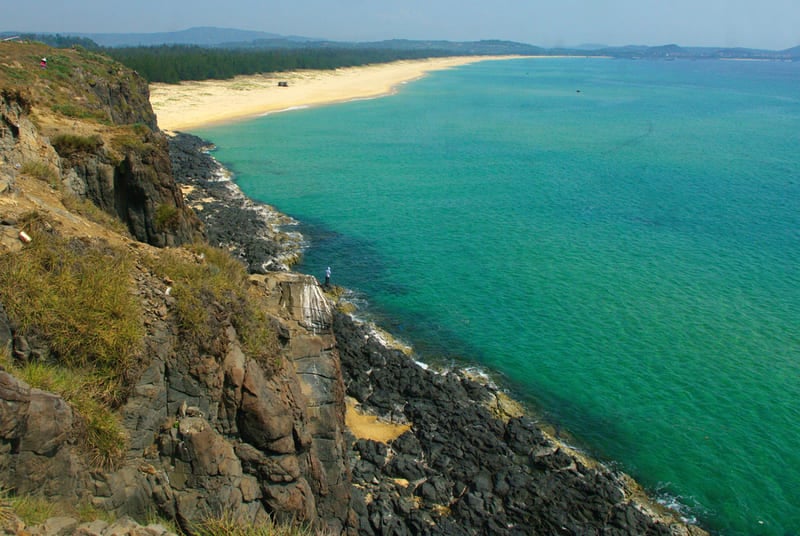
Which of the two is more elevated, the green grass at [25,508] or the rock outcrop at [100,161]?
the rock outcrop at [100,161]

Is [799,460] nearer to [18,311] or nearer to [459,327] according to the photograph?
[459,327]

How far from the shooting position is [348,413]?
23328 millimetres

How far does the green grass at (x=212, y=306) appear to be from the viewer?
12.6 m

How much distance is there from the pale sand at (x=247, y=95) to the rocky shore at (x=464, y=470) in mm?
67098

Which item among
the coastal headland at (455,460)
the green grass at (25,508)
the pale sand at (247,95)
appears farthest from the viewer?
the pale sand at (247,95)

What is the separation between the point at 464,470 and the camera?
20406 mm

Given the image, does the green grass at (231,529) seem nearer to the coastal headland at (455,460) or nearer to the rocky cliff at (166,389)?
the rocky cliff at (166,389)

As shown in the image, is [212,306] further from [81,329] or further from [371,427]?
[371,427]

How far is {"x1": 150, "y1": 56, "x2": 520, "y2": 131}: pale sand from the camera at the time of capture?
9106cm

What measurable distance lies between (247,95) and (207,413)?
11317 cm

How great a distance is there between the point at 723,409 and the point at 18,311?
83.9 feet

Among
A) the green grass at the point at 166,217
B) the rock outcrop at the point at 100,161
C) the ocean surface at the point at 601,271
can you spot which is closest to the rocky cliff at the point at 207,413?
the rock outcrop at the point at 100,161

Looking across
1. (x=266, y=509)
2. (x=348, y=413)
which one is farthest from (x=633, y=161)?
(x=266, y=509)

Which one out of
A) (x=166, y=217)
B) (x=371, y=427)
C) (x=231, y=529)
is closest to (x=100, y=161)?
(x=166, y=217)
